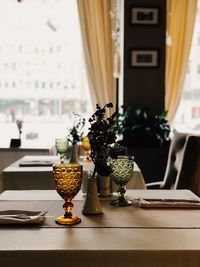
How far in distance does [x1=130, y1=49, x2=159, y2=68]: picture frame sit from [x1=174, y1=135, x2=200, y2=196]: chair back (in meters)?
1.98

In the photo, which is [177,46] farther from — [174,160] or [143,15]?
[174,160]

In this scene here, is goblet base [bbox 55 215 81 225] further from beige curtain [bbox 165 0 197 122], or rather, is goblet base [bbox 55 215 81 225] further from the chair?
beige curtain [bbox 165 0 197 122]

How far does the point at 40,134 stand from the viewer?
5.07 meters

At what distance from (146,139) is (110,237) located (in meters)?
3.23

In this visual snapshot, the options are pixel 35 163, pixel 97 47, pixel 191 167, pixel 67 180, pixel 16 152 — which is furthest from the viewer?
pixel 97 47

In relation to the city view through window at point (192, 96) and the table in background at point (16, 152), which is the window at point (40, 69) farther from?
the city view through window at point (192, 96)

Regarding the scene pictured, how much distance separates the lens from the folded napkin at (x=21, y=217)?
3.89 feet

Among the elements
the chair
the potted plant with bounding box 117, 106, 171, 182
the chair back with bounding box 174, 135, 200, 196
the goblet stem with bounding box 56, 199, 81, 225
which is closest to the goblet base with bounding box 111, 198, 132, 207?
the goblet stem with bounding box 56, 199, 81, 225

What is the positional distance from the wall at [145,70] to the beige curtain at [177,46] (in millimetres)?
564

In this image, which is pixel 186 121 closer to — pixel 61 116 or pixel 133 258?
pixel 61 116

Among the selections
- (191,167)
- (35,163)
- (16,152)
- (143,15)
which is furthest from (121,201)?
(143,15)

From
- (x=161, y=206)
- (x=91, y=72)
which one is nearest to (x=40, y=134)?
(x=91, y=72)

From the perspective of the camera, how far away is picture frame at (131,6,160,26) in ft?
14.3

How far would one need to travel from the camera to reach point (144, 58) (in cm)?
439
